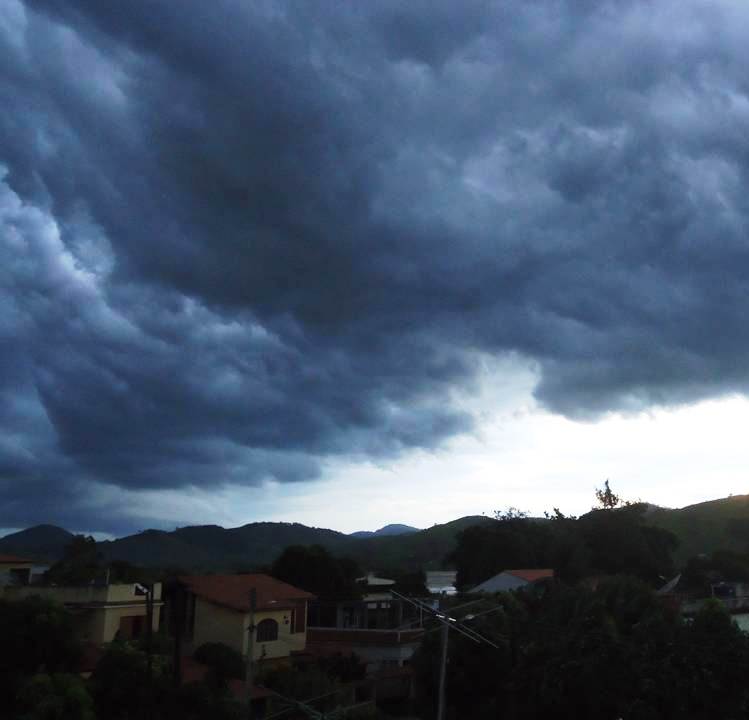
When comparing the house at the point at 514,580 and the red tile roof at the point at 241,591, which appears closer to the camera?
the red tile roof at the point at 241,591

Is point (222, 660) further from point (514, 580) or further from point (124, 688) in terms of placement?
point (514, 580)

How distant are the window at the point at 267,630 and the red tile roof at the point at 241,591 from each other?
2.98 feet

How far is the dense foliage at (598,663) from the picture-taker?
1639 inches

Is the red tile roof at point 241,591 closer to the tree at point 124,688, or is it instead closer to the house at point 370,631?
the house at point 370,631

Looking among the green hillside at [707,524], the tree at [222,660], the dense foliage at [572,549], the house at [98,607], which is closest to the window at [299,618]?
the tree at [222,660]

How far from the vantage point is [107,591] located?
50500 mm

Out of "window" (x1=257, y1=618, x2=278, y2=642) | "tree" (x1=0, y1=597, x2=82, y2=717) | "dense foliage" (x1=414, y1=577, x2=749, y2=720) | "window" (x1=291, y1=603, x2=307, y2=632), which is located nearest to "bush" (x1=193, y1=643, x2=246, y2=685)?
"window" (x1=257, y1=618, x2=278, y2=642)

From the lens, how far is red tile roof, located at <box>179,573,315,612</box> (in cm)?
5559

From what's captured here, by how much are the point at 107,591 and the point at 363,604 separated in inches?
956

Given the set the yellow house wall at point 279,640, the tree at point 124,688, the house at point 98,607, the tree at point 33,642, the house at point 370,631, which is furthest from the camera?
the house at point 370,631

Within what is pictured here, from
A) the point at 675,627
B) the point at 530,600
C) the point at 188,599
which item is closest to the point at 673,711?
the point at 675,627

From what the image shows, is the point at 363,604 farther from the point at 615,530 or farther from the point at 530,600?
the point at 615,530

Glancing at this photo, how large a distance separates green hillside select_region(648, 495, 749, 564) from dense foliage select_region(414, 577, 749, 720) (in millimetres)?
95214

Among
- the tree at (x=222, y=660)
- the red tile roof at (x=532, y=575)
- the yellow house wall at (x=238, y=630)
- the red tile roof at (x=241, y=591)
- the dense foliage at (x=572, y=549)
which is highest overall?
the dense foliage at (x=572, y=549)
